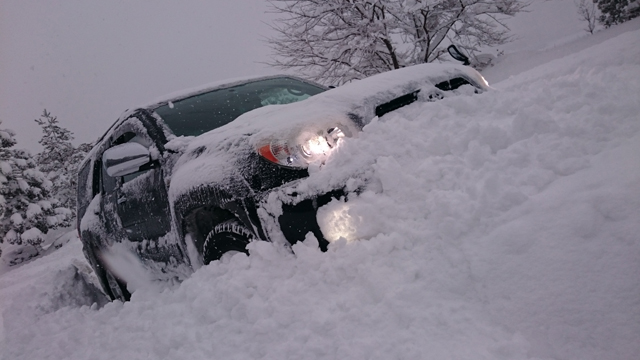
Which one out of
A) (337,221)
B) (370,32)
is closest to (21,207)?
(370,32)

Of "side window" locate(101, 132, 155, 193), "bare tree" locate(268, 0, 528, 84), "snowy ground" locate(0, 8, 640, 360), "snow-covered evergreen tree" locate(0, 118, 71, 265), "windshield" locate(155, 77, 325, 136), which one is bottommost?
"snow-covered evergreen tree" locate(0, 118, 71, 265)

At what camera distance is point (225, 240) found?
260 centimetres

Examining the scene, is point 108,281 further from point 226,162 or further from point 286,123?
point 286,123

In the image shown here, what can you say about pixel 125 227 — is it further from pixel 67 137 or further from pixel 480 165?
pixel 67 137

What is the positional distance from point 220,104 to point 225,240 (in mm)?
1498

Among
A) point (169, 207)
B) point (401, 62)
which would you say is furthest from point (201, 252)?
point (401, 62)

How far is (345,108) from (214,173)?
3.21 ft

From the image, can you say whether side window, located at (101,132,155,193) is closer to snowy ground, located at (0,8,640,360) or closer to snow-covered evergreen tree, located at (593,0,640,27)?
snowy ground, located at (0,8,640,360)

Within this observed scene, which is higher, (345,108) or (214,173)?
(345,108)

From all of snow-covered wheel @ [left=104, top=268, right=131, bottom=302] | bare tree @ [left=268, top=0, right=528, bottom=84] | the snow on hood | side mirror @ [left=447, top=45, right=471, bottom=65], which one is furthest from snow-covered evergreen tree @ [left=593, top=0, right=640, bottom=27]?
snow-covered wheel @ [left=104, top=268, right=131, bottom=302]

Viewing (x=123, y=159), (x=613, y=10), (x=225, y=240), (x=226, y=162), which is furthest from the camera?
(x=613, y=10)

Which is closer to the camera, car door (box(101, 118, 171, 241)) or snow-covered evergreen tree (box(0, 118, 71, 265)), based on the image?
car door (box(101, 118, 171, 241))

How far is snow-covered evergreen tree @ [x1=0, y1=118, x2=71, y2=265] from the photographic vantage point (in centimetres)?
1983

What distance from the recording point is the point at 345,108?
257 cm
